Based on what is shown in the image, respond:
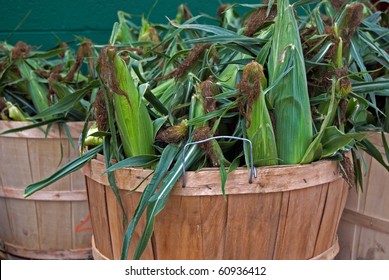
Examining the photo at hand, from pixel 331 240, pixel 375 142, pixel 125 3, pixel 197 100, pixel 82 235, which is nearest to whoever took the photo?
pixel 197 100

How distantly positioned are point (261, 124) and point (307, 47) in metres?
0.31

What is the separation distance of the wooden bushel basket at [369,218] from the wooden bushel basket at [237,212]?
10.6 inches

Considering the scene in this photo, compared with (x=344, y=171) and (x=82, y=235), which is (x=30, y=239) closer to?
(x=82, y=235)

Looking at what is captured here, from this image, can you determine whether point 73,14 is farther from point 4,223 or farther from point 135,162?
point 135,162

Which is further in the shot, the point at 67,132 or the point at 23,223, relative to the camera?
the point at 23,223

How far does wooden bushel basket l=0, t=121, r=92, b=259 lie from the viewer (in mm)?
2137

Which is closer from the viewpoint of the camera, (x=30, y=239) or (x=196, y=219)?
(x=196, y=219)

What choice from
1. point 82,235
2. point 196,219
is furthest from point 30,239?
point 196,219

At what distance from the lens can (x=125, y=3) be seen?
296cm

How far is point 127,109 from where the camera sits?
1.47 meters

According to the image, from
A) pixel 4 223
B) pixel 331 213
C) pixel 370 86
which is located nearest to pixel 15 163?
pixel 4 223

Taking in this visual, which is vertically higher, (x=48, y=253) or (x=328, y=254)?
(x=328, y=254)

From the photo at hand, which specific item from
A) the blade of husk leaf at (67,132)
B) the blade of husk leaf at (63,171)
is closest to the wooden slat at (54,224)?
the blade of husk leaf at (67,132)

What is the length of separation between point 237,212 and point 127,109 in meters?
0.35
